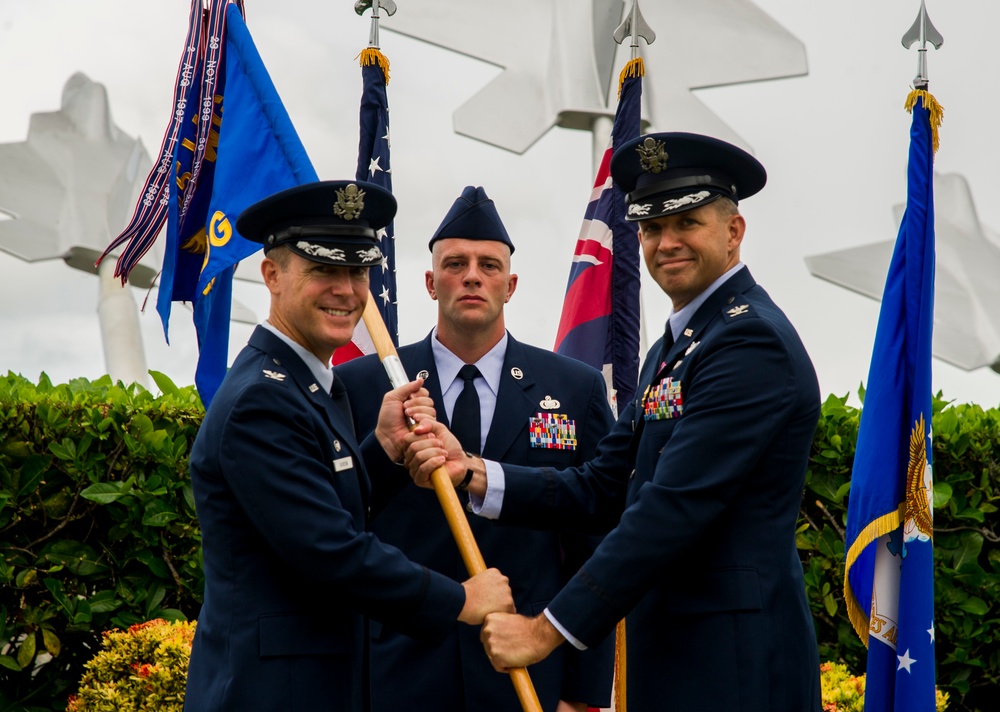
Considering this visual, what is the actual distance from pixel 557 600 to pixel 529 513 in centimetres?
62

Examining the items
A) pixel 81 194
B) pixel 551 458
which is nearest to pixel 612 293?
pixel 551 458

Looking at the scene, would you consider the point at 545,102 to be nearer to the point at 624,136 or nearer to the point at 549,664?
the point at 624,136

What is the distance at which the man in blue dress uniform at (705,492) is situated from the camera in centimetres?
347

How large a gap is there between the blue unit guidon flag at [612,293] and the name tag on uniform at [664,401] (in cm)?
331

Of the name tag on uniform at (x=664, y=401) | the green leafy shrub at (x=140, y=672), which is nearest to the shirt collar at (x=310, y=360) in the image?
the name tag on uniform at (x=664, y=401)

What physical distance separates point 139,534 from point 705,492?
415 cm

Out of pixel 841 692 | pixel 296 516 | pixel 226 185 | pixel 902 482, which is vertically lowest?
pixel 841 692

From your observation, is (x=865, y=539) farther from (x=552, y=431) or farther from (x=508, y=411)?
(x=508, y=411)

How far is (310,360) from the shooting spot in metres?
3.69

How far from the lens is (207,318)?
5.39 meters

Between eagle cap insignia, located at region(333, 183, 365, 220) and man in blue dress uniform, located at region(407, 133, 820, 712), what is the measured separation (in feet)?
2.95

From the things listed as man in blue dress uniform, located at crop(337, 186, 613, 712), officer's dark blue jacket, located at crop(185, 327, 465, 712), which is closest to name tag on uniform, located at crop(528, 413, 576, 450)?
man in blue dress uniform, located at crop(337, 186, 613, 712)

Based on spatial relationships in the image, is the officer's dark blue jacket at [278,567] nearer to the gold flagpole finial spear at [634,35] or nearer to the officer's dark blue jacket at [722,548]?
the officer's dark blue jacket at [722,548]

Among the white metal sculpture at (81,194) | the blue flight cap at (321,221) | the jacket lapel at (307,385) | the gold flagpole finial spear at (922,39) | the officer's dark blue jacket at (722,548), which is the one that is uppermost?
the white metal sculpture at (81,194)
